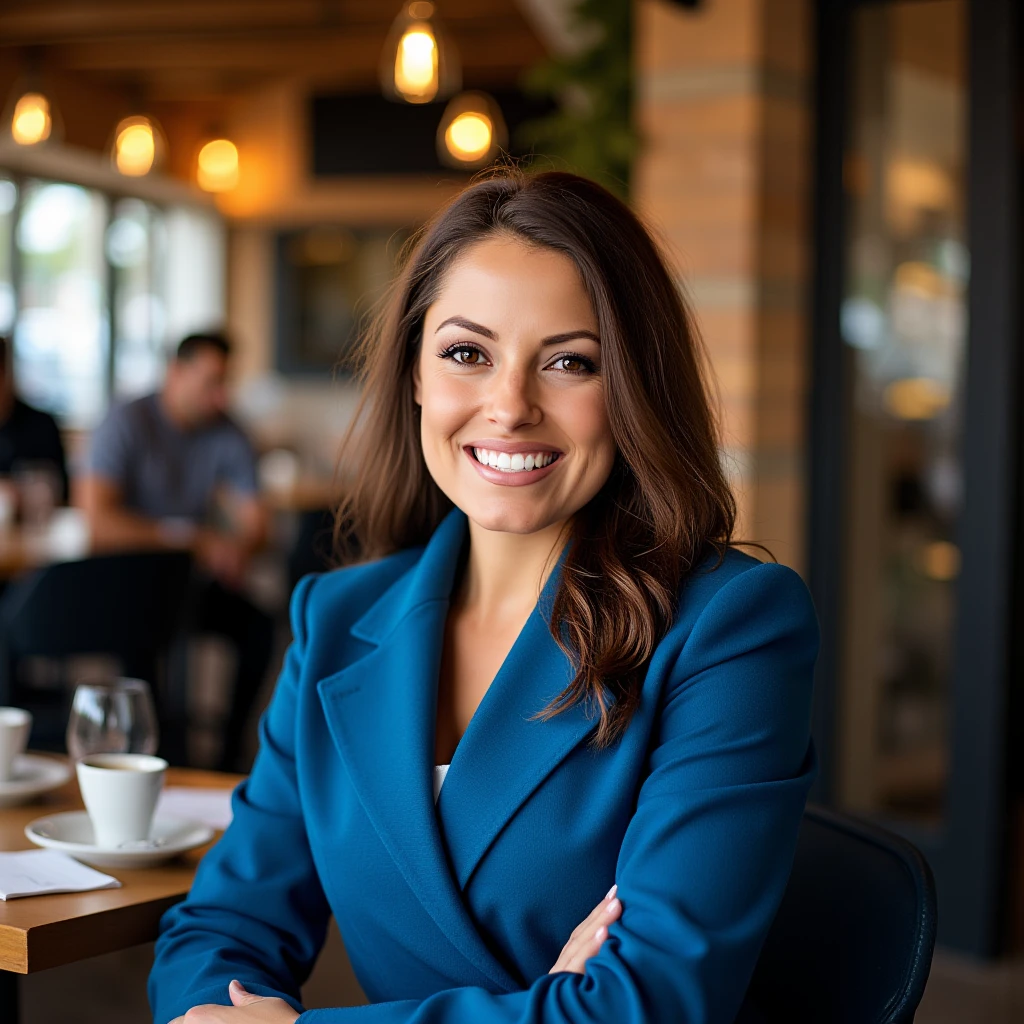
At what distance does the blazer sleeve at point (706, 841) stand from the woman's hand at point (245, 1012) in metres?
0.04

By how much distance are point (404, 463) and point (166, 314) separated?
8974 millimetres

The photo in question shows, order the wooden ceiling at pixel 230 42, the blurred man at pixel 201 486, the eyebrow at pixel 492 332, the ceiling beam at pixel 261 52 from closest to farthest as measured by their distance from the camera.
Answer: the eyebrow at pixel 492 332 < the blurred man at pixel 201 486 < the wooden ceiling at pixel 230 42 < the ceiling beam at pixel 261 52

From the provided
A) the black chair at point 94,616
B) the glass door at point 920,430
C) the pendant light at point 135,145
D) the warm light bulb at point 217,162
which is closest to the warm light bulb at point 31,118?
the pendant light at point 135,145

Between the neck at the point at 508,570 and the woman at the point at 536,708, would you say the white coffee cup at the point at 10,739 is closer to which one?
the woman at the point at 536,708

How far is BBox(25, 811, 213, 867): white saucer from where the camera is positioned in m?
1.53

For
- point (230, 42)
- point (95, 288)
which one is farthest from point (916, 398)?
point (95, 288)

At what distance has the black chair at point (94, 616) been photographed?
3518mm

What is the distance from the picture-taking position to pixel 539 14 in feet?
16.1

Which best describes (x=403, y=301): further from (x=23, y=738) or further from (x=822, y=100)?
(x=822, y=100)

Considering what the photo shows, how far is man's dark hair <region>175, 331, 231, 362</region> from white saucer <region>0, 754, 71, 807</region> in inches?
121

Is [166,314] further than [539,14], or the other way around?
[166,314]

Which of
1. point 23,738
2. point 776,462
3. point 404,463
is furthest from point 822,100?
point 23,738

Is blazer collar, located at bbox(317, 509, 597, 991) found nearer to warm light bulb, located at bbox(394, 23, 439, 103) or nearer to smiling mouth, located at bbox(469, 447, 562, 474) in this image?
smiling mouth, located at bbox(469, 447, 562, 474)

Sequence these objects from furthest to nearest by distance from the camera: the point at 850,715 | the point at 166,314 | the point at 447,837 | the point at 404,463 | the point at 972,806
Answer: the point at 166,314, the point at 850,715, the point at 972,806, the point at 404,463, the point at 447,837
